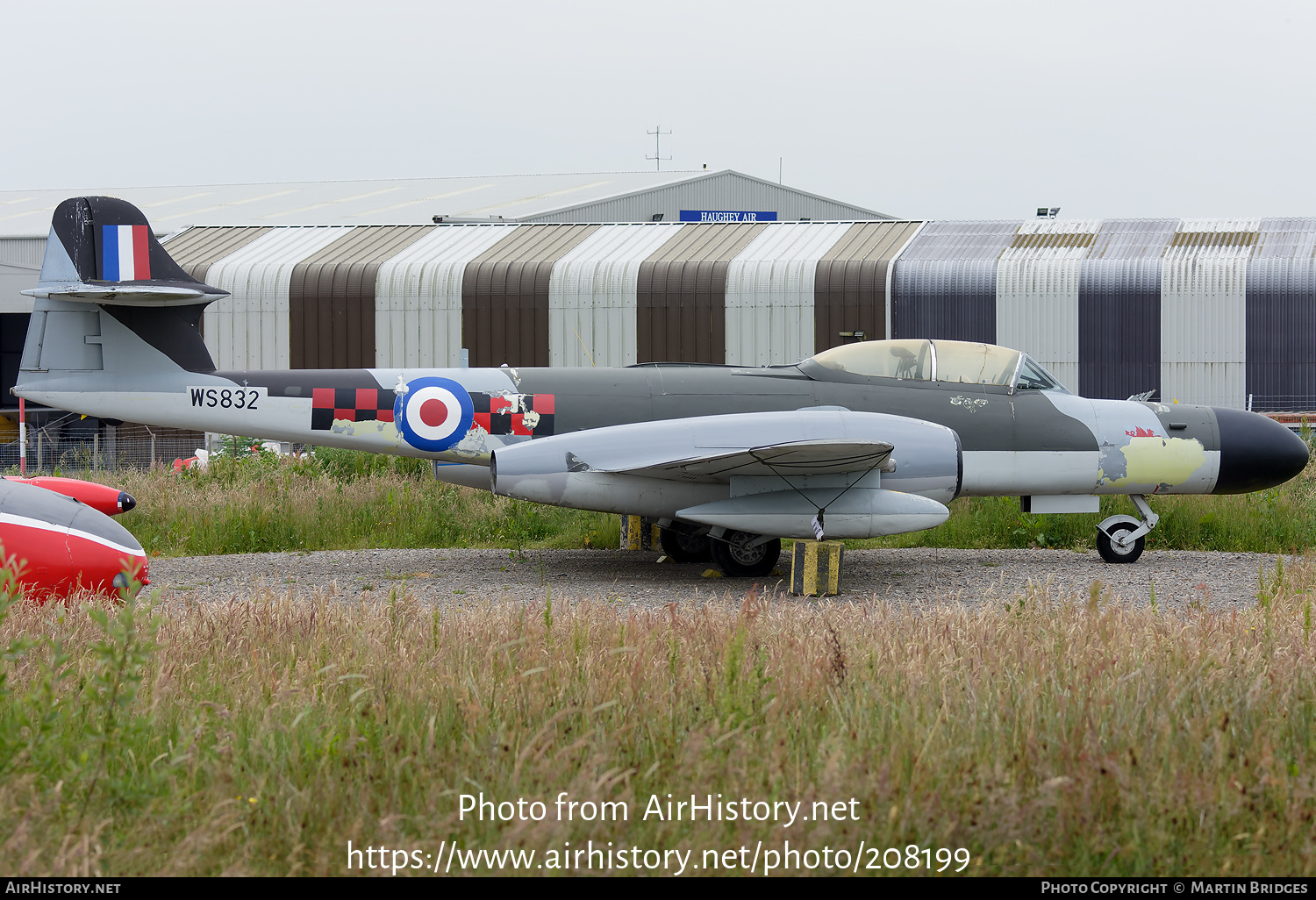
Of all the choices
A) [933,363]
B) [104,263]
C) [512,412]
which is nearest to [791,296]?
[933,363]

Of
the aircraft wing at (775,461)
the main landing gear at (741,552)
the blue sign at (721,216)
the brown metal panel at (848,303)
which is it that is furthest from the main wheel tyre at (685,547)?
the blue sign at (721,216)

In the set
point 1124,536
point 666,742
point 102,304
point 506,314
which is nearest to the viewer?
point 666,742

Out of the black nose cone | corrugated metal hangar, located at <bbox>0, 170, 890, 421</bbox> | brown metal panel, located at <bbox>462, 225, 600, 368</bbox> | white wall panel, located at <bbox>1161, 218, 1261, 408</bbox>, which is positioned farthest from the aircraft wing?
corrugated metal hangar, located at <bbox>0, 170, 890, 421</bbox>

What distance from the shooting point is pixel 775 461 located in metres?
8.66

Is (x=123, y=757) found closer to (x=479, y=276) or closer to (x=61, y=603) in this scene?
(x=61, y=603)

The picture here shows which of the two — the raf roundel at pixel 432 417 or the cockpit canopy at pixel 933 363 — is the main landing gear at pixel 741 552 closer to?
the cockpit canopy at pixel 933 363

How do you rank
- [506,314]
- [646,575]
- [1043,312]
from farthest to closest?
[506,314] < [1043,312] < [646,575]

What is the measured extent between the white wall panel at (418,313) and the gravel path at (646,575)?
10.5m

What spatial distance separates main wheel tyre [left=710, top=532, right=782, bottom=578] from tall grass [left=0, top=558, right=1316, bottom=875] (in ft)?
14.8

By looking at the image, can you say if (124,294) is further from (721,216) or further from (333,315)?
(721,216)

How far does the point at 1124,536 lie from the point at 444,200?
29.9 meters

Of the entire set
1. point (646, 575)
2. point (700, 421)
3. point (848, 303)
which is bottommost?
point (646, 575)

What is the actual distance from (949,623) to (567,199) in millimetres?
31360

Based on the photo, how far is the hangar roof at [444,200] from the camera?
105 ft
